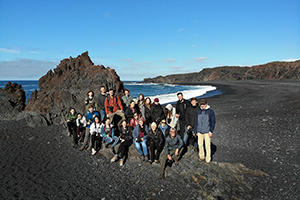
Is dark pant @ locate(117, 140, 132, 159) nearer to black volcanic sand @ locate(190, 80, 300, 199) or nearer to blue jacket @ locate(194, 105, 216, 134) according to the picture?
blue jacket @ locate(194, 105, 216, 134)

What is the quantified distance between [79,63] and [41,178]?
17.9 metres

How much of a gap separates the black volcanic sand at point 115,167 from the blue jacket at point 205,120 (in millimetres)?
2283

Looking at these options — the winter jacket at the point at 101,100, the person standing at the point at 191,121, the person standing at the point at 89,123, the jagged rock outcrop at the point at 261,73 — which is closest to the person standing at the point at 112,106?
the winter jacket at the point at 101,100

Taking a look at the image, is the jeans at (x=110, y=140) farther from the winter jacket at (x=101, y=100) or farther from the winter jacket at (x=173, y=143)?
the winter jacket at (x=173, y=143)

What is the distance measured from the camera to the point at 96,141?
894cm

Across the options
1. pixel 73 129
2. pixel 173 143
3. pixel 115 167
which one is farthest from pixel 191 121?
pixel 73 129

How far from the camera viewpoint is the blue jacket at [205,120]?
7141 millimetres

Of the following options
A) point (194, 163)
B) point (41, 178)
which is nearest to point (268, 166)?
point (194, 163)

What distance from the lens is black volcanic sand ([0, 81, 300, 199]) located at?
635cm

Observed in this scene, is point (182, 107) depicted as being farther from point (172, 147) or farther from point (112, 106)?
point (112, 106)

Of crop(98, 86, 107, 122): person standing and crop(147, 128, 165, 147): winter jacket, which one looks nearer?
crop(147, 128, 165, 147): winter jacket

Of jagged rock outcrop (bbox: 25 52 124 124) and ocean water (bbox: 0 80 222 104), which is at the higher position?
jagged rock outcrop (bbox: 25 52 124 124)

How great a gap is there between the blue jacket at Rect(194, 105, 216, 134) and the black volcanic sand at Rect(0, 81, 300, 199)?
2283 millimetres

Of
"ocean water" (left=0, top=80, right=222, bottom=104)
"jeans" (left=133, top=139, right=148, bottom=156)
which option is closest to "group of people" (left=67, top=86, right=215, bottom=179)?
"jeans" (left=133, top=139, right=148, bottom=156)
